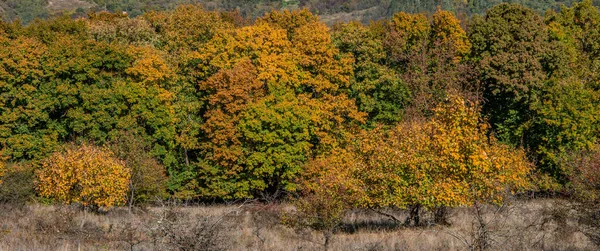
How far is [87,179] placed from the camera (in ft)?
114

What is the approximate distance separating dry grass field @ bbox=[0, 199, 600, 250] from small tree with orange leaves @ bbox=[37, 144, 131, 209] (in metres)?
1.43

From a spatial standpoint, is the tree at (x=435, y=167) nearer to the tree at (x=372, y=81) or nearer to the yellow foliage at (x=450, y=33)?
the tree at (x=372, y=81)

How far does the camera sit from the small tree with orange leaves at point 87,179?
34.9 m

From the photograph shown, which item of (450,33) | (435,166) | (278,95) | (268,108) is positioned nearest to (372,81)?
(278,95)

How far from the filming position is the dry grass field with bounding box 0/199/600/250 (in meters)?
17.4

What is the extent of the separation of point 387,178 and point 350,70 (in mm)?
25072

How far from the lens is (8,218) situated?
30.5 m

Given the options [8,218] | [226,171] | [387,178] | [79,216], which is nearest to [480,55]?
[226,171]

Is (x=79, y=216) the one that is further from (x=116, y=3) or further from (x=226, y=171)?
(x=116, y=3)

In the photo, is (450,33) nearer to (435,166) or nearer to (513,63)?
(513,63)

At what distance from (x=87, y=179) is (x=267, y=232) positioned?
11037mm

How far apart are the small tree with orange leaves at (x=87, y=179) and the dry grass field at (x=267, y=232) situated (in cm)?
143

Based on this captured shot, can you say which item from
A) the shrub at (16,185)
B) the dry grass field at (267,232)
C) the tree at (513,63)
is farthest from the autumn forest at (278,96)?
the dry grass field at (267,232)

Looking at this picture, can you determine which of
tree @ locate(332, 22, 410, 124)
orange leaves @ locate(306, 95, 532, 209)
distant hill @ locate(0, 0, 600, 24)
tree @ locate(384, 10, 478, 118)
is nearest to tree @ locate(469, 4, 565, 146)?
tree @ locate(384, 10, 478, 118)
